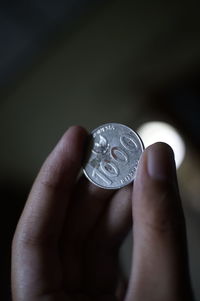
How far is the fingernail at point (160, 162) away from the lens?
25.0 inches

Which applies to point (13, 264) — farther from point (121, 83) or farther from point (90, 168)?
point (121, 83)

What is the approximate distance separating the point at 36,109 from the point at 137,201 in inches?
56.3

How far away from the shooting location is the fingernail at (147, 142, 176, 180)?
2.09 ft

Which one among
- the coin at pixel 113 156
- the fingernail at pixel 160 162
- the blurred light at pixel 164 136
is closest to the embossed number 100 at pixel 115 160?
the coin at pixel 113 156

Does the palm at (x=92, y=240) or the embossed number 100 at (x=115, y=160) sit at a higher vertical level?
the embossed number 100 at (x=115, y=160)

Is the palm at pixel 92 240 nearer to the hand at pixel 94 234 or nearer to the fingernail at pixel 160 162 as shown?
the hand at pixel 94 234

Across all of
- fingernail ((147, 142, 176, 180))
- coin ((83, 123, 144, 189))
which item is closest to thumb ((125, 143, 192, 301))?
fingernail ((147, 142, 176, 180))

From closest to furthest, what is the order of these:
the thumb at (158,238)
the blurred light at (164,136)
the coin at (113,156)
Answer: the thumb at (158,238)
the coin at (113,156)
the blurred light at (164,136)

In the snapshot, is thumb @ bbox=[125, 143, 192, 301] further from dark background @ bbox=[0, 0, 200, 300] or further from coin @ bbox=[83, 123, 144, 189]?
dark background @ bbox=[0, 0, 200, 300]

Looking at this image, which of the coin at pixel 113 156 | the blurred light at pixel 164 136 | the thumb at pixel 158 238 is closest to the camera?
the thumb at pixel 158 238

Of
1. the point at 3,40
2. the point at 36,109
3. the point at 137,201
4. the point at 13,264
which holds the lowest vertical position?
the point at 13,264

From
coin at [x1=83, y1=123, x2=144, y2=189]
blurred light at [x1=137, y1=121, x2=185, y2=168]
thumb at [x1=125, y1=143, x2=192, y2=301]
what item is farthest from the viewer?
blurred light at [x1=137, y1=121, x2=185, y2=168]

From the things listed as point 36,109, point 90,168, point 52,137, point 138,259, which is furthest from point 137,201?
point 36,109

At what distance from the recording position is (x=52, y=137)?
184cm
